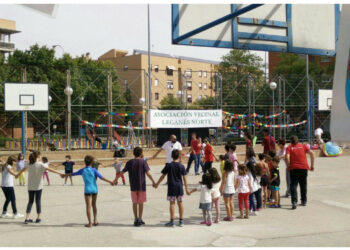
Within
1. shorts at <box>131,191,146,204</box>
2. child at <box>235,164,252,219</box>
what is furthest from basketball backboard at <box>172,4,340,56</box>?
shorts at <box>131,191,146,204</box>

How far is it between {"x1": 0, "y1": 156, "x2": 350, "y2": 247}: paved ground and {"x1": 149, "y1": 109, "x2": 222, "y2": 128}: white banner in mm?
9749

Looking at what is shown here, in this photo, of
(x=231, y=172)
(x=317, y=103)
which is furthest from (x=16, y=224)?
(x=317, y=103)

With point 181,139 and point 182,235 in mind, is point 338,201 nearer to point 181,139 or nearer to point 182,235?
point 182,235

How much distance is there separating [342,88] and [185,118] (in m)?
19.3

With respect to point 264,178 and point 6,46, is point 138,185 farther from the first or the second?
point 6,46

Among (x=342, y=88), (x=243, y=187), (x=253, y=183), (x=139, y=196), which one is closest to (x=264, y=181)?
(x=253, y=183)

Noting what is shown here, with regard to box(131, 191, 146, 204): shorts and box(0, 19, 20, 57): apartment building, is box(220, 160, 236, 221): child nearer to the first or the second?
box(131, 191, 146, 204): shorts

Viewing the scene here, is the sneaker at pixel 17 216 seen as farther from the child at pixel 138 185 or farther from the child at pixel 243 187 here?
the child at pixel 243 187

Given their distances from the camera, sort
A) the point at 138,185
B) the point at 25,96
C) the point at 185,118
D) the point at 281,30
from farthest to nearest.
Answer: the point at 185,118 < the point at 25,96 < the point at 138,185 < the point at 281,30

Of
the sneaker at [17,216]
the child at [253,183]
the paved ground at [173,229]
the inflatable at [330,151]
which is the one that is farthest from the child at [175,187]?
the inflatable at [330,151]

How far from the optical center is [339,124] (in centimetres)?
226

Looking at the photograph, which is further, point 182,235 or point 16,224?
point 16,224

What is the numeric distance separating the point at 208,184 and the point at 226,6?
3.22 m

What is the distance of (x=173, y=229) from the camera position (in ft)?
25.0
